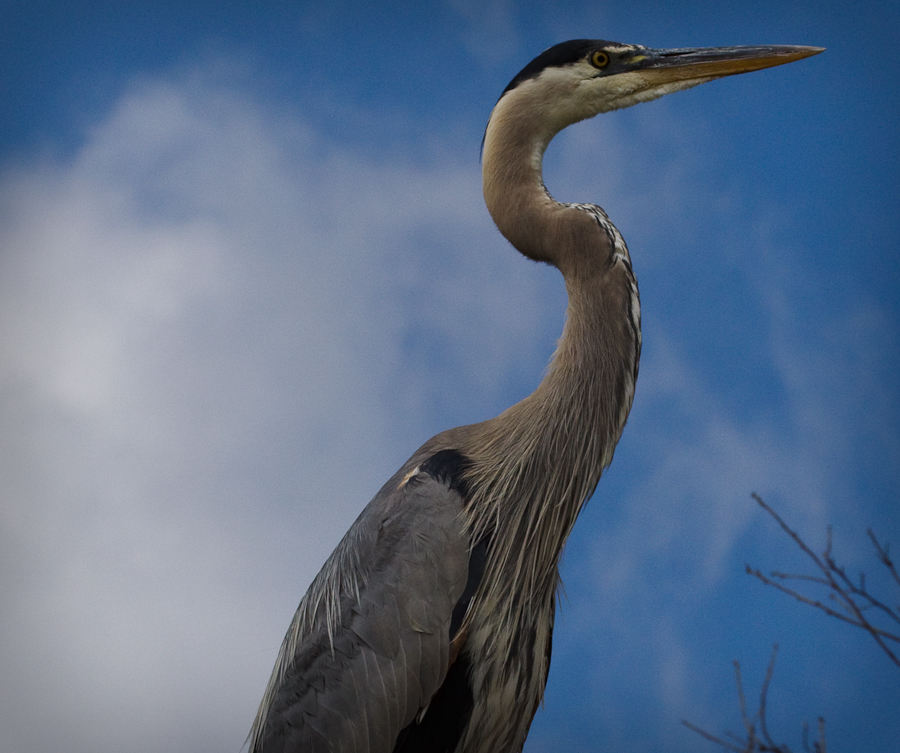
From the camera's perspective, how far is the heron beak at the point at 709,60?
2.31 metres

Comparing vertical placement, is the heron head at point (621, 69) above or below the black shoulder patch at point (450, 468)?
above

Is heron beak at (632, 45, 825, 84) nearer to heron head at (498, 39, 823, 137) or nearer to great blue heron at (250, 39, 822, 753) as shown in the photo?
heron head at (498, 39, 823, 137)

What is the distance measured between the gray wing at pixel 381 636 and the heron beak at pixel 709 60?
1243 mm

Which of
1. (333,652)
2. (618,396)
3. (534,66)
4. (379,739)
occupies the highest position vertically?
(534,66)

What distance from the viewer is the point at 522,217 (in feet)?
7.01

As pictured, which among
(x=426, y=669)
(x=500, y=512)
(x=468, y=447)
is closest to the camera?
(x=426, y=669)

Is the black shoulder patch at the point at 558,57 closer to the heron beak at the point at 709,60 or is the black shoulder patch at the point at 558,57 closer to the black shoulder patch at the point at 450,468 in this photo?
the heron beak at the point at 709,60

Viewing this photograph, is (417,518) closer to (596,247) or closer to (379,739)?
(379,739)

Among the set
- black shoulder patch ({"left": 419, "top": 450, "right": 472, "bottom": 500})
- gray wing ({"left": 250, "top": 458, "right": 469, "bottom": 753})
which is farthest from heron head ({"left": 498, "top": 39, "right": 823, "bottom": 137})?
gray wing ({"left": 250, "top": 458, "right": 469, "bottom": 753})

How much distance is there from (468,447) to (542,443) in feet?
0.65

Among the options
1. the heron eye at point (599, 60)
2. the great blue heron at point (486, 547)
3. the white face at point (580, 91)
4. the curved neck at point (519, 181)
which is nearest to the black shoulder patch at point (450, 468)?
the great blue heron at point (486, 547)

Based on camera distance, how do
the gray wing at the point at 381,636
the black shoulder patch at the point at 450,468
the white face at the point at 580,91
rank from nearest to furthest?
the gray wing at the point at 381,636 → the black shoulder patch at the point at 450,468 → the white face at the point at 580,91

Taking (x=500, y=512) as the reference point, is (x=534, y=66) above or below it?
above

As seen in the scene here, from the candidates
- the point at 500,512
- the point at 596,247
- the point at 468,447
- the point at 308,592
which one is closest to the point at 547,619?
the point at 500,512
